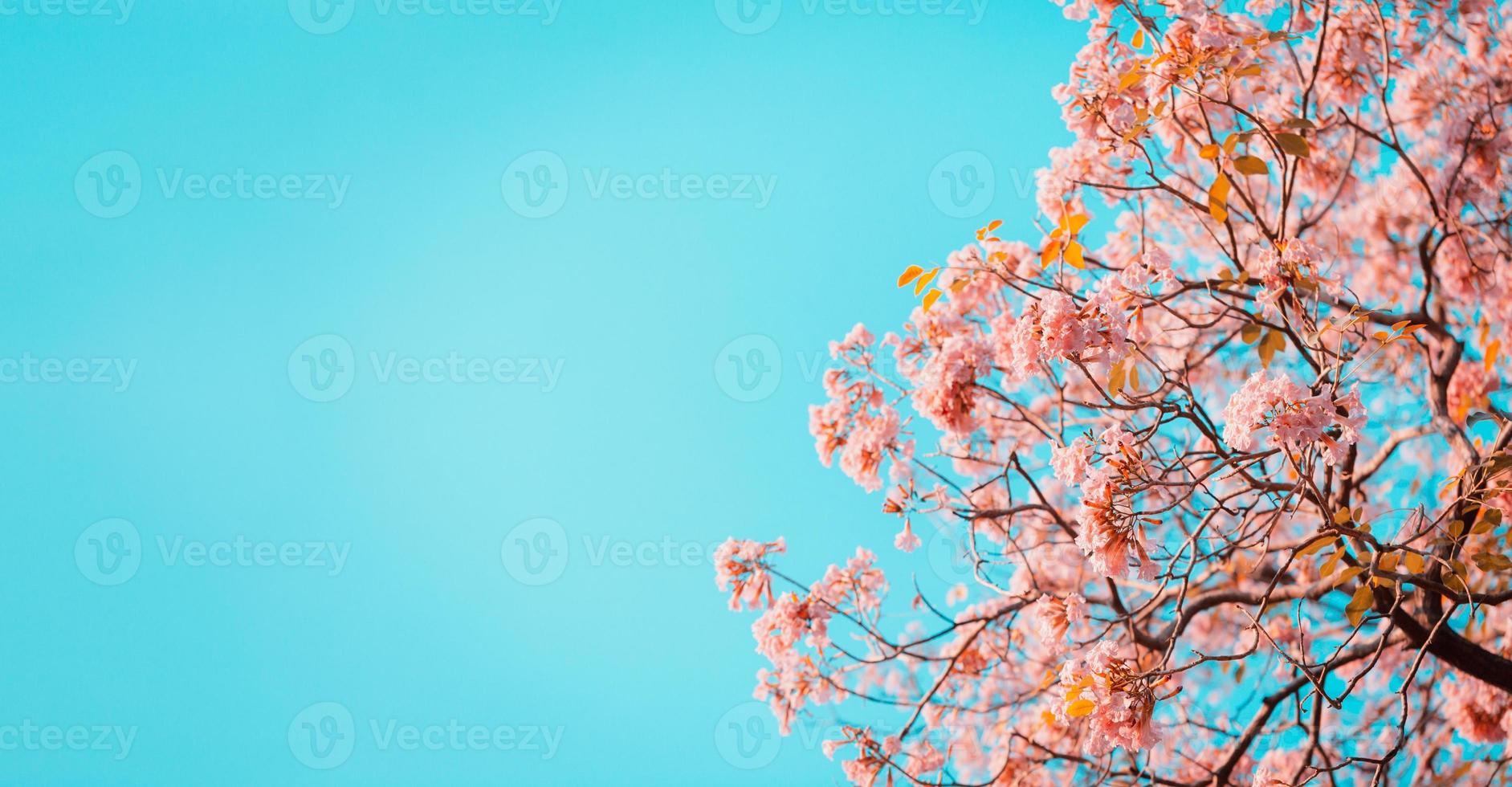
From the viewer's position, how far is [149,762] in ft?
19.6

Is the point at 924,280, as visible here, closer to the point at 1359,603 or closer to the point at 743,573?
the point at 1359,603

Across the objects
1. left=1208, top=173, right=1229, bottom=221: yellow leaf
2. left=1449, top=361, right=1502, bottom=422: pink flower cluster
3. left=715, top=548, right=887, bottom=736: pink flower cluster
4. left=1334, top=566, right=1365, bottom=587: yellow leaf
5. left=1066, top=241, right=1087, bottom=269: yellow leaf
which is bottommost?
left=1334, top=566, right=1365, bottom=587: yellow leaf

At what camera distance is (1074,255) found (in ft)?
6.23

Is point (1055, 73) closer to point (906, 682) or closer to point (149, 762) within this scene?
point (906, 682)

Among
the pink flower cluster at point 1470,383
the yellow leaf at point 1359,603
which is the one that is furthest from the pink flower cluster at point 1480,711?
the yellow leaf at point 1359,603

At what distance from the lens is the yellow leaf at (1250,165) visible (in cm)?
188

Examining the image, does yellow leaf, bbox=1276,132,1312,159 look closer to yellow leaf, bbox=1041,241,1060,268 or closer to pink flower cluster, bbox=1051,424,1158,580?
yellow leaf, bbox=1041,241,1060,268

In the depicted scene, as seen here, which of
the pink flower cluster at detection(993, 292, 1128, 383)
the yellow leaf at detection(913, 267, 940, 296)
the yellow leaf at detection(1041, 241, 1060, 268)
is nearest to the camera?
the pink flower cluster at detection(993, 292, 1128, 383)

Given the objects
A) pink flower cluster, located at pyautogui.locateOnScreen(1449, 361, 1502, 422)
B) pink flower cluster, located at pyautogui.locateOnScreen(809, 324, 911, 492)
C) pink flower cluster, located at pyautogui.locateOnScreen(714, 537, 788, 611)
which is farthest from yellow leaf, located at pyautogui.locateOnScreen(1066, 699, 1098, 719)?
pink flower cluster, located at pyautogui.locateOnScreen(1449, 361, 1502, 422)

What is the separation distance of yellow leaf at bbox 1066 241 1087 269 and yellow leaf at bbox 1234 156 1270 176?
0.33 metres

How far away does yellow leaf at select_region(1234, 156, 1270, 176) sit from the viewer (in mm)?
1879

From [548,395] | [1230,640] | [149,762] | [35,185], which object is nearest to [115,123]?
[35,185]

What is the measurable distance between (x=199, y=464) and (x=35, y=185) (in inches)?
79.2

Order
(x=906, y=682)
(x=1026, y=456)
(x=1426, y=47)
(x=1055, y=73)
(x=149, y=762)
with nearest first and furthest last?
(x=1426, y=47) < (x=1026, y=456) < (x=906, y=682) < (x=1055, y=73) < (x=149, y=762)
